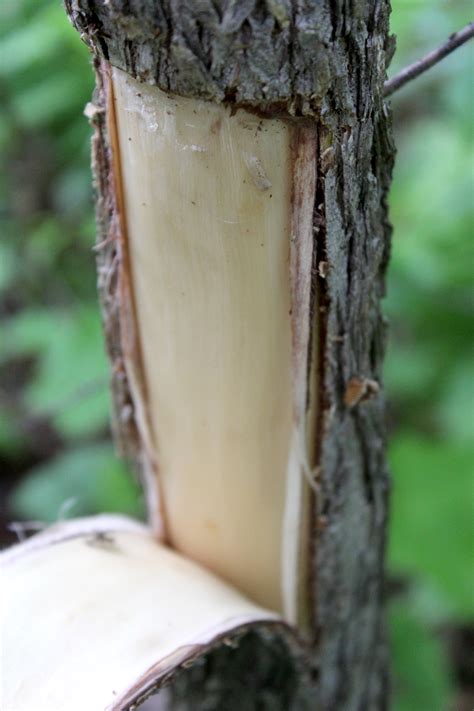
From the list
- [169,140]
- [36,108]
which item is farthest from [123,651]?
[36,108]

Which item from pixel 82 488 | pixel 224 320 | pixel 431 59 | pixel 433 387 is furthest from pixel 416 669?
pixel 431 59

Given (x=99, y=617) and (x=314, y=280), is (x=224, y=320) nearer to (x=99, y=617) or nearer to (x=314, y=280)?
(x=314, y=280)

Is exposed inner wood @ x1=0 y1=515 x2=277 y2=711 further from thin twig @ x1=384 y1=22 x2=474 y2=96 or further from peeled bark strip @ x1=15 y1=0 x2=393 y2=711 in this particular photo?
thin twig @ x1=384 y1=22 x2=474 y2=96

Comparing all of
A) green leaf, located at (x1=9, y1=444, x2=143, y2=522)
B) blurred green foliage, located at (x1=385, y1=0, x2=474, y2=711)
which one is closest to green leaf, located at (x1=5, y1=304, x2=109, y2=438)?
green leaf, located at (x1=9, y1=444, x2=143, y2=522)

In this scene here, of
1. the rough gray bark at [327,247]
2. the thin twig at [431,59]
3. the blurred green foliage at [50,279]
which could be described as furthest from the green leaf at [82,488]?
the thin twig at [431,59]

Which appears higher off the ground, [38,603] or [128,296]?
[128,296]

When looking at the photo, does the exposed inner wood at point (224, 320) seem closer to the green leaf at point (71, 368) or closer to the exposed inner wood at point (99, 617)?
the exposed inner wood at point (99, 617)

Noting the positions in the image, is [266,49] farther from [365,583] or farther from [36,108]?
[36,108]
